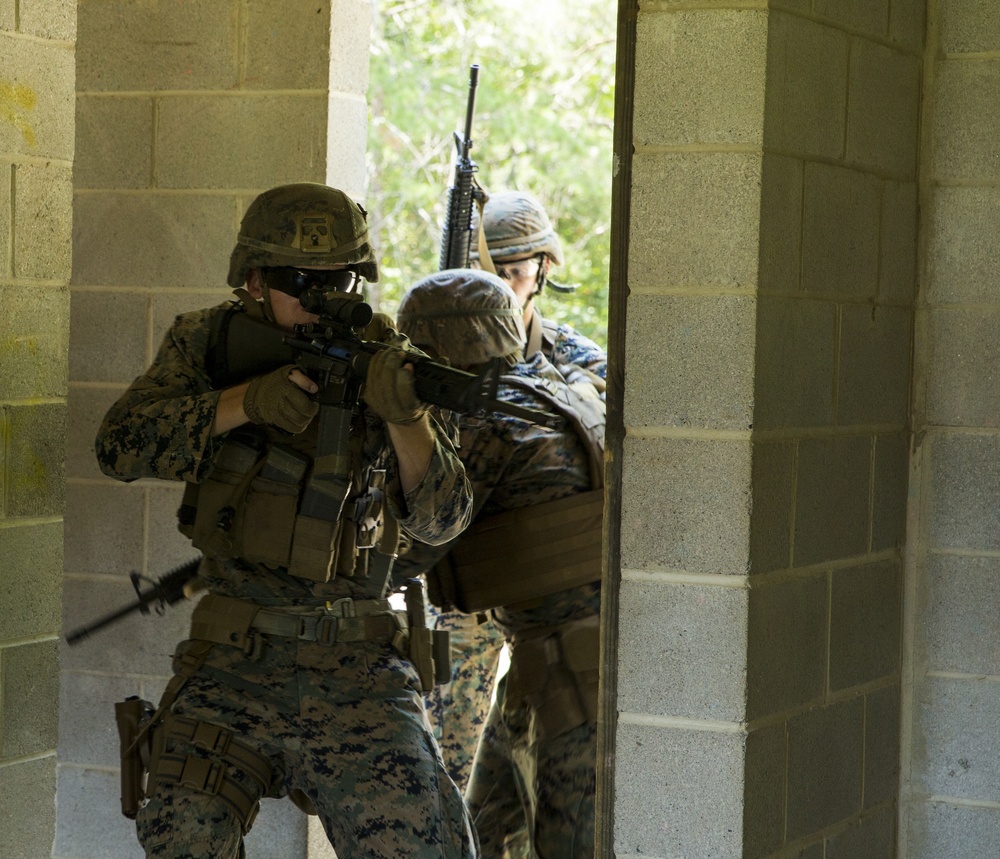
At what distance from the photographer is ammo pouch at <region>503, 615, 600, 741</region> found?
3402 mm

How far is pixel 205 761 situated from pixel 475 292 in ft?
4.21

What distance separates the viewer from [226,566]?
3.14m

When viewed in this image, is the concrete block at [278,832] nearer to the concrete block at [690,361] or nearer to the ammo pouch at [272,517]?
the ammo pouch at [272,517]

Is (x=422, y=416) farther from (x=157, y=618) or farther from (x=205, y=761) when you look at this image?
(x=157, y=618)

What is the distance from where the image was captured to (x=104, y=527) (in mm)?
4531

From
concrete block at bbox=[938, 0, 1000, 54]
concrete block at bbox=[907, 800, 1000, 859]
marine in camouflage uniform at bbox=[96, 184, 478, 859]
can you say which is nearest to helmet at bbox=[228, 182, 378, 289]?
marine in camouflage uniform at bbox=[96, 184, 478, 859]

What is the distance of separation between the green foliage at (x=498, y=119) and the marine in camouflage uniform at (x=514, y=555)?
9892 millimetres

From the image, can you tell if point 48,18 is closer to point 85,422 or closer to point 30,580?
point 30,580

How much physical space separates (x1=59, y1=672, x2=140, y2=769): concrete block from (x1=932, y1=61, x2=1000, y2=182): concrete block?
2.80 metres

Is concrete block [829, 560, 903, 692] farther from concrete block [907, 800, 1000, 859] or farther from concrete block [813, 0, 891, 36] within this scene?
concrete block [813, 0, 891, 36]

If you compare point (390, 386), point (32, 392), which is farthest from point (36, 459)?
point (390, 386)

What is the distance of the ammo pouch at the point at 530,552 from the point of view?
351cm

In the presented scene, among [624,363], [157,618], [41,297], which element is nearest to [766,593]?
[624,363]

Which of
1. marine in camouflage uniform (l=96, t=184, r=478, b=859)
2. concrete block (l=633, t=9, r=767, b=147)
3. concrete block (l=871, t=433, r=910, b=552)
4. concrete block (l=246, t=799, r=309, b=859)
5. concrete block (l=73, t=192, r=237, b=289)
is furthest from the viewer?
concrete block (l=73, t=192, r=237, b=289)
